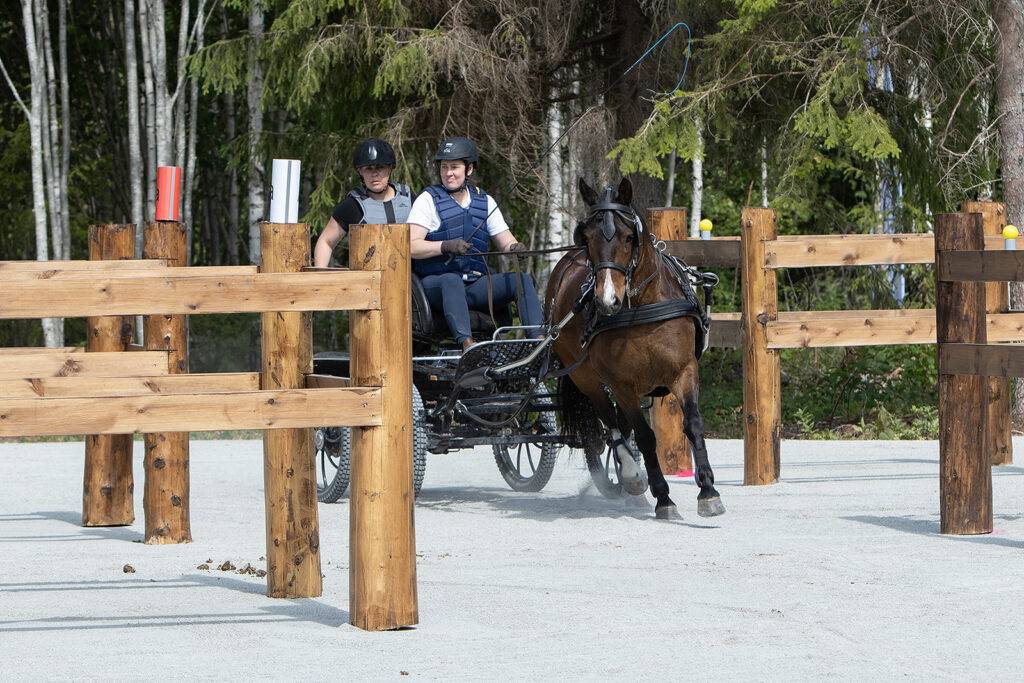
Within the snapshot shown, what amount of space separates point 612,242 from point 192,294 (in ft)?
10.3

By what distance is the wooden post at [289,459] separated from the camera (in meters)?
6.30

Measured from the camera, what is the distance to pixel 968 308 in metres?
7.82

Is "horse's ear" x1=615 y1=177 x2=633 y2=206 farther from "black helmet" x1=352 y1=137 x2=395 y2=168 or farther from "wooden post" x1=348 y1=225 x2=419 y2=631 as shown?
"wooden post" x1=348 y1=225 x2=419 y2=631

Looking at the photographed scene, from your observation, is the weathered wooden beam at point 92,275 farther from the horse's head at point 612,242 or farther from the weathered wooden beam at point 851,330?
the weathered wooden beam at point 851,330

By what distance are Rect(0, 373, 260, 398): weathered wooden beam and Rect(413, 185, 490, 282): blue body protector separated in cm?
279

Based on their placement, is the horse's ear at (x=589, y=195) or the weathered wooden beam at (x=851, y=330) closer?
the horse's ear at (x=589, y=195)

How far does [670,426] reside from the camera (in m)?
10.6

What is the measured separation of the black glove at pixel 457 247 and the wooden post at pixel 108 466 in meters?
1.68

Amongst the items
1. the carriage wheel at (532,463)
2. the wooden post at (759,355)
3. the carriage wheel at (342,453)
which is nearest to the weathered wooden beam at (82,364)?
the carriage wheel at (342,453)

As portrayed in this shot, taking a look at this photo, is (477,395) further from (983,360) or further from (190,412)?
(190,412)

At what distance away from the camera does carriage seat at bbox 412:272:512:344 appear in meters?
9.50

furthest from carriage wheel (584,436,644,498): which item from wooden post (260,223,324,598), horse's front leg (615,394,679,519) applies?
wooden post (260,223,324,598)

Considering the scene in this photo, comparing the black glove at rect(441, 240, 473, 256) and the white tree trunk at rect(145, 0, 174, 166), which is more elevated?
the white tree trunk at rect(145, 0, 174, 166)

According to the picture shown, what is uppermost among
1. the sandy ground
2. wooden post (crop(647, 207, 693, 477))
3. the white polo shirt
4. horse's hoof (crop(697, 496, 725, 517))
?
the white polo shirt
